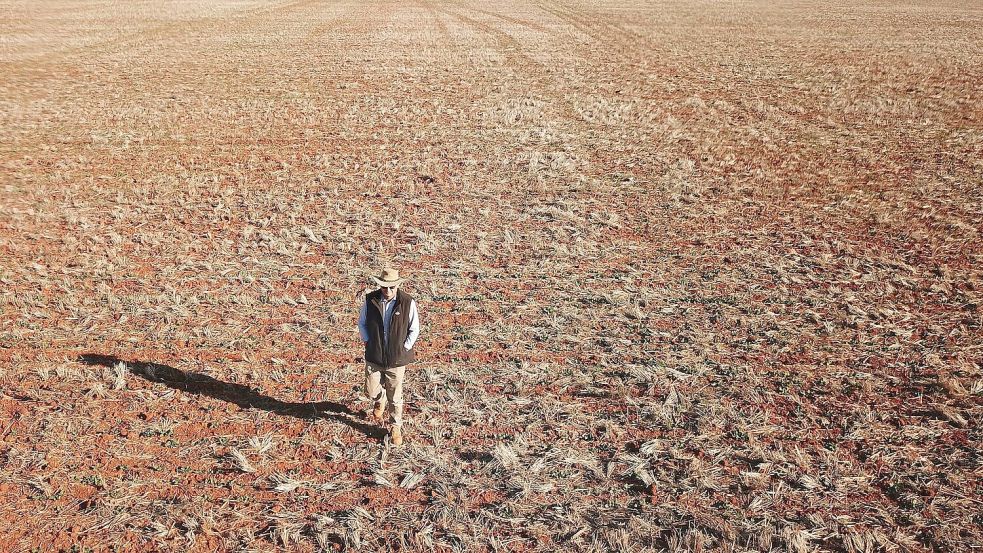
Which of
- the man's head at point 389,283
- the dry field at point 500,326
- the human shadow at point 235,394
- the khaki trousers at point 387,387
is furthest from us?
the human shadow at point 235,394

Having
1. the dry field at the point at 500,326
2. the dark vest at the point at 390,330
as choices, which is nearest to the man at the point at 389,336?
the dark vest at the point at 390,330

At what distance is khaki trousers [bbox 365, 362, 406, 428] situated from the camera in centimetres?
633

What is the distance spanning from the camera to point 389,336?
20.1 feet

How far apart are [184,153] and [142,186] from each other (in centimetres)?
282

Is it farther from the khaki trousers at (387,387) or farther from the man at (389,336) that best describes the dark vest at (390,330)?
the khaki trousers at (387,387)

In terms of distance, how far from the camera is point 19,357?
7754 millimetres

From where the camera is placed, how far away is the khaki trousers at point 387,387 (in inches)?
249

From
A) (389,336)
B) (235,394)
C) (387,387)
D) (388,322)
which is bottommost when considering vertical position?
(235,394)

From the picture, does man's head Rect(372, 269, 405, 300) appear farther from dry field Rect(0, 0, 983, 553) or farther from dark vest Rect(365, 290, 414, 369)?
dry field Rect(0, 0, 983, 553)

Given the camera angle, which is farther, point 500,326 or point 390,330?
point 500,326

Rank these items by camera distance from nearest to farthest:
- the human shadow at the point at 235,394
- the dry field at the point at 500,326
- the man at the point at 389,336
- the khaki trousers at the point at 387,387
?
the dry field at the point at 500,326, the man at the point at 389,336, the khaki trousers at the point at 387,387, the human shadow at the point at 235,394

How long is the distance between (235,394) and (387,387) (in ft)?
6.71

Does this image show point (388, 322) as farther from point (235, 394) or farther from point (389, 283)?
point (235, 394)

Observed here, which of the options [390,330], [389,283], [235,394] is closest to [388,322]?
[390,330]
